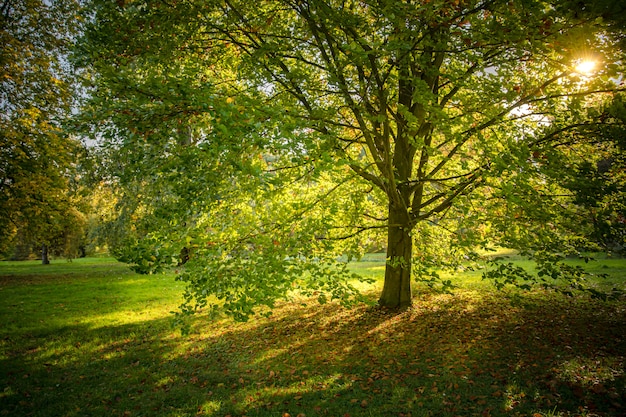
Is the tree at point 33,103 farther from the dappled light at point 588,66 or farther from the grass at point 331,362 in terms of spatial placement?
the dappled light at point 588,66

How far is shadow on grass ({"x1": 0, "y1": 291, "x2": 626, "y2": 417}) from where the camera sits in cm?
539

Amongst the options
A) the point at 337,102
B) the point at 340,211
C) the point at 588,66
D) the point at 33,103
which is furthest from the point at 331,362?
the point at 33,103

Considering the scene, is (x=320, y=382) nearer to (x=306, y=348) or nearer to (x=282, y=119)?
(x=306, y=348)

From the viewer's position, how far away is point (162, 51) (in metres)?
6.36

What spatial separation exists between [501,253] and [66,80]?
28273 mm

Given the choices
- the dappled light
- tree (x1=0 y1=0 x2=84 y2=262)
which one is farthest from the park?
tree (x1=0 y1=0 x2=84 y2=262)

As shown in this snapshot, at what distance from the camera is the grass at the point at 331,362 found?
540cm

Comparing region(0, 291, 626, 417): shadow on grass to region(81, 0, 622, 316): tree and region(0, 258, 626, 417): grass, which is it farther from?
region(81, 0, 622, 316): tree

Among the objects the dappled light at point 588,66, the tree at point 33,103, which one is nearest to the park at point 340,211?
the dappled light at point 588,66

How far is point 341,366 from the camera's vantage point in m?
6.85

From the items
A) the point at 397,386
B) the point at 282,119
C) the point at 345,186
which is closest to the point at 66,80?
the point at 345,186

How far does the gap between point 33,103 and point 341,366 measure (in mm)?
16127

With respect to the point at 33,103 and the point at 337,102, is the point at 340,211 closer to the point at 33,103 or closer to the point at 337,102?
the point at 337,102

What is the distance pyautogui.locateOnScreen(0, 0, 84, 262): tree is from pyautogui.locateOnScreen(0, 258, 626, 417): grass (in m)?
5.39
